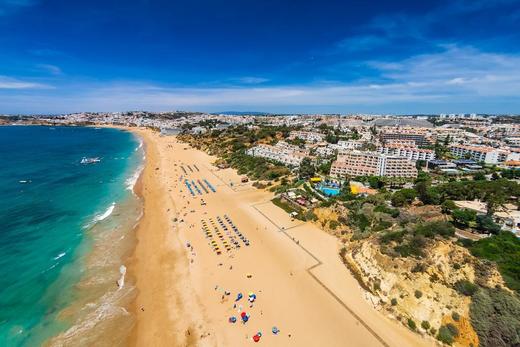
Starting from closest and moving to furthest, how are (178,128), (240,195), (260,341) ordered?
(260,341)
(240,195)
(178,128)

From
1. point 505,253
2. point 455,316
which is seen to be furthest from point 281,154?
point 455,316

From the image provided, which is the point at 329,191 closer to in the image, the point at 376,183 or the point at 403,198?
the point at 376,183

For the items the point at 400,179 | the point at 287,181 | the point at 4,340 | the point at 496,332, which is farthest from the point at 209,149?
the point at 496,332

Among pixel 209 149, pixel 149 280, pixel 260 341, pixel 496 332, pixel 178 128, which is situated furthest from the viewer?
pixel 178 128

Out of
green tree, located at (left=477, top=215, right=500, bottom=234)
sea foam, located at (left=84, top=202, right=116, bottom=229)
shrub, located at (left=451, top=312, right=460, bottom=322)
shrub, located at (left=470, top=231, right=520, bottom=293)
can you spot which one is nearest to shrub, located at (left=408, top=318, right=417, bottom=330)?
shrub, located at (left=451, top=312, right=460, bottom=322)

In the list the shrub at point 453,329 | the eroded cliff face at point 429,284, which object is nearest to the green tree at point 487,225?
the eroded cliff face at point 429,284

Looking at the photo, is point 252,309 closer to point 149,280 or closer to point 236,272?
point 236,272
